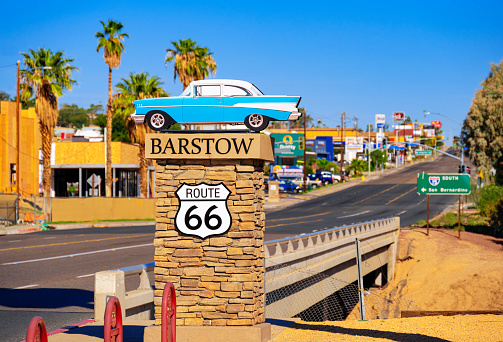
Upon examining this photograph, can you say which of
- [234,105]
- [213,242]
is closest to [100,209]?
[234,105]

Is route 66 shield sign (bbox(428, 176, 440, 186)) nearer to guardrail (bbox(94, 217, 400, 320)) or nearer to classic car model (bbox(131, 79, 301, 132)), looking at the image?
guardrail (bbox(94, 217, 400, 320))

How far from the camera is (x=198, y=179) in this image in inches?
384

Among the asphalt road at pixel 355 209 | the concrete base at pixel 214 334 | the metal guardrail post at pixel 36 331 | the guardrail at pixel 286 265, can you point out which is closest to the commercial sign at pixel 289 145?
the asphalt road at pixel 355 209

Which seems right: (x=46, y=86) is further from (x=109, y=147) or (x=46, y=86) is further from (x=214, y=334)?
(x=214, y=334)

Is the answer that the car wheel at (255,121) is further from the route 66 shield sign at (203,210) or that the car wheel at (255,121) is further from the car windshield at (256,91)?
the route 66 shield sign at (203,210)

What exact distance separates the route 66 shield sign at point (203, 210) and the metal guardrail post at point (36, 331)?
411 cm

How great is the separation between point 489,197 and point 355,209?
19.4 m

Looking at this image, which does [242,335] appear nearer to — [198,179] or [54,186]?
[198,179]

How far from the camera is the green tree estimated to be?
3956cm

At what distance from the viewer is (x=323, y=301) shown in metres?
24.8

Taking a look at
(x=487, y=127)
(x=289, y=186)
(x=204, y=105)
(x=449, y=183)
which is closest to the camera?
(x=204, y=105)

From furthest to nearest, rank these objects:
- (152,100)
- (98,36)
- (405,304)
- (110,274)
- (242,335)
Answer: (98,36), (405,304), (152,100), (110,274), (242,335)

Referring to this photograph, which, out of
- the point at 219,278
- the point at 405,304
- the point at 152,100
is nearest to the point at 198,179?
the point at 219,278

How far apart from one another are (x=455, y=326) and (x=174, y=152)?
6.14 m
